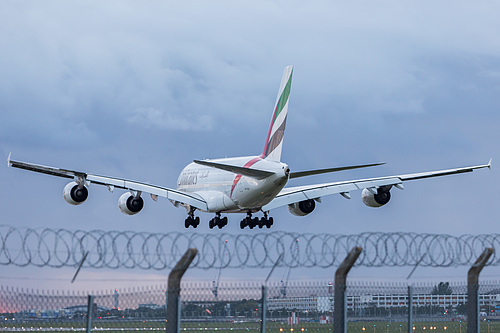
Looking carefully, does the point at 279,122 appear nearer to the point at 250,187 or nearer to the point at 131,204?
the point at 250,187

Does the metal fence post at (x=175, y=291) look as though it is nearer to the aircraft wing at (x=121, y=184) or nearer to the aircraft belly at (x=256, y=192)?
the aircraft belly at (x=256, y=192)

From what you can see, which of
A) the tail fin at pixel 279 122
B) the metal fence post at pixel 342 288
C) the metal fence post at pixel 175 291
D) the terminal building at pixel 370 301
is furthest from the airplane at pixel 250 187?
the metal fence post at pixel 175 291

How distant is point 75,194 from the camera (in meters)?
48.1

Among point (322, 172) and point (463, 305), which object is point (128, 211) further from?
point (463, 305)

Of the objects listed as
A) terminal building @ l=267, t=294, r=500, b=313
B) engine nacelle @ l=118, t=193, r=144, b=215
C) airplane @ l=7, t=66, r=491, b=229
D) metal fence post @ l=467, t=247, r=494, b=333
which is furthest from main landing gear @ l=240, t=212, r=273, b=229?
metal fence post @ l=467, t=247, r=494, b=333

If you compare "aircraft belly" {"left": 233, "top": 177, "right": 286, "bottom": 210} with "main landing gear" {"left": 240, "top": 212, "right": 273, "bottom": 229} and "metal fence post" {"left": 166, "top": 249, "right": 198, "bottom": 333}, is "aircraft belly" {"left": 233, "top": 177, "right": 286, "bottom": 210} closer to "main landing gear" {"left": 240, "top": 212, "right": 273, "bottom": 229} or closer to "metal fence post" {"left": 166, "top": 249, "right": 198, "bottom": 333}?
"main landing gear" {"left": 240, "top": 212, "right": 273, "bottom": 229}

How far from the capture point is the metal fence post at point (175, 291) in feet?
42.9

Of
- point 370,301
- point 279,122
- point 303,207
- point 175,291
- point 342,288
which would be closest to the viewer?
point 175,291

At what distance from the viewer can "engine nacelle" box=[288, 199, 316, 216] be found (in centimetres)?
5281

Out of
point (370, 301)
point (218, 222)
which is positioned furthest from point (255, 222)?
point (370, 301)

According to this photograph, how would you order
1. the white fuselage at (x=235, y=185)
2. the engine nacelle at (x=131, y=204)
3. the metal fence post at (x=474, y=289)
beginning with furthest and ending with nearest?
the engine nacelle at (x=131, y=204) → the white fuselage at (x=235, y=185) → the metal fence post at (x=474, y=289)

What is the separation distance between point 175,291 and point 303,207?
3978 cm

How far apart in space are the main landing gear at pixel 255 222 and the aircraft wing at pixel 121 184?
99.4 inches

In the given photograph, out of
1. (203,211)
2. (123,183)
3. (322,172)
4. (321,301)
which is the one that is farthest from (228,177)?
(321,301)
